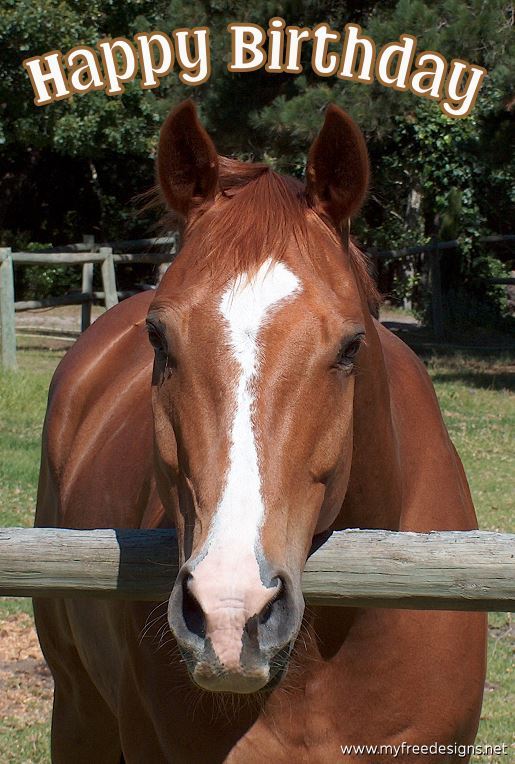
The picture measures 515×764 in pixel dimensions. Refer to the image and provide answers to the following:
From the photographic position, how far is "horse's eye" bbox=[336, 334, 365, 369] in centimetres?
196

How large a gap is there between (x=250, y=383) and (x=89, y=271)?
44.9 feet

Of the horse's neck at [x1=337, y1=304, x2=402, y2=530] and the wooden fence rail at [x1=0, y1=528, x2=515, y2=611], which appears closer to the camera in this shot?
the wooden fence rail at [x1=0, y1=528, x2=515, y2=611]

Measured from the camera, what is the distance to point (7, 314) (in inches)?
489

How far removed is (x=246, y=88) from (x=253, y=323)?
42.7ft

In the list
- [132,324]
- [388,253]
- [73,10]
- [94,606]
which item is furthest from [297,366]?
[388,253]

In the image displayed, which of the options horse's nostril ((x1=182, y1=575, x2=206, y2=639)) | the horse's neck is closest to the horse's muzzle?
horse's nostril ((x1=182, y1=575, x2=206, y2=639))

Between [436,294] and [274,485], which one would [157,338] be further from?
[436,294]

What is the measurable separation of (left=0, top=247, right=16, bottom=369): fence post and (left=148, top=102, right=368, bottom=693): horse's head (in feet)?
33.9

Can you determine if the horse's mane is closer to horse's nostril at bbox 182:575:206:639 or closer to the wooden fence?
horse's nostril at bbox 182:575:206:639

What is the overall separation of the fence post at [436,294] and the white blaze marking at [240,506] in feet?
52.0

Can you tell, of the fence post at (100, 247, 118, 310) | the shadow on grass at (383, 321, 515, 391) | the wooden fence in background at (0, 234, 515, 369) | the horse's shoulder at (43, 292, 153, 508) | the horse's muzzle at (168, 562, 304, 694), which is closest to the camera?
the horse's muzzle at (168, 562, 304, 694)

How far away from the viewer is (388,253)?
17.4 meters

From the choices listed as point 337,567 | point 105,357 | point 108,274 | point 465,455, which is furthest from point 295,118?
point 337,567

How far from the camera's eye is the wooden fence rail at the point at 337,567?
1.94 metres
